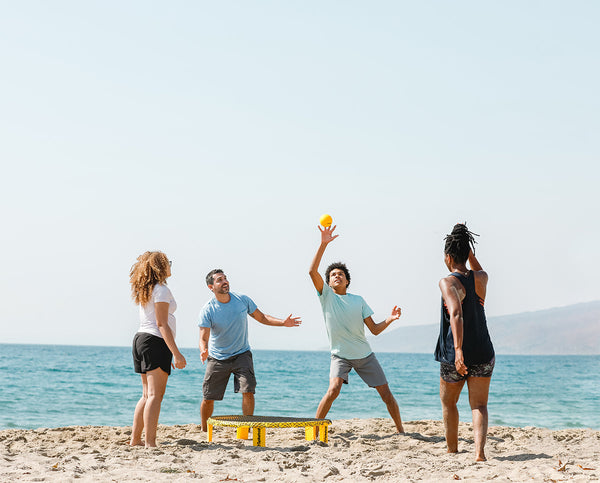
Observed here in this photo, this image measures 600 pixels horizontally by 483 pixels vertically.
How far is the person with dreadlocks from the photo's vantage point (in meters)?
5.83

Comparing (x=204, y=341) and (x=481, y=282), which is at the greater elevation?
(x=481, y=282)

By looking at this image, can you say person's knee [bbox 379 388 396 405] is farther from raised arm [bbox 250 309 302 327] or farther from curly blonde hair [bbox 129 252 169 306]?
curly blonde hair [bbox 129 252 169 306]

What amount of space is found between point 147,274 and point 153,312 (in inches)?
14.2

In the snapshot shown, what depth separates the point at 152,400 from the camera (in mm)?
6480

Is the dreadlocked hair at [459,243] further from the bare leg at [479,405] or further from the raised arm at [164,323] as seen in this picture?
the raised arm at [164,323]

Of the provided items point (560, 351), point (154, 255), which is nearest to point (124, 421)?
point (154, 255)

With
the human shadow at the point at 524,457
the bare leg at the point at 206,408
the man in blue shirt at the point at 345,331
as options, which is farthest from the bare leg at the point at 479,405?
the bare leg at the point at 206,408

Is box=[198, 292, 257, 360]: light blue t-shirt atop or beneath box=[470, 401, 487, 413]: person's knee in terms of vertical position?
atop

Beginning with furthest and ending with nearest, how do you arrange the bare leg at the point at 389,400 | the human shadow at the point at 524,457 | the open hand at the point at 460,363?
1. the bare leg at the point at 389,400
2. the human shadow at the point at 524,457
3. the open hand at the point at 460,363

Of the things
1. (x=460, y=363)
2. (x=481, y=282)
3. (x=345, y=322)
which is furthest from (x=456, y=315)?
(x=345, y=322)

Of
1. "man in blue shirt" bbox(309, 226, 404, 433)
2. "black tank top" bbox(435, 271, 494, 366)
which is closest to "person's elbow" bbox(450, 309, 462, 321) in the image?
"black tank top" bbox(435, 271, 494, 366)

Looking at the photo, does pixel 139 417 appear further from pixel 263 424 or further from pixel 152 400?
pixel 263 424

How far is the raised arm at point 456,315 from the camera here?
566 centimetres

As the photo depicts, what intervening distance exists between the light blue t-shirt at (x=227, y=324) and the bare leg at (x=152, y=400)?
3.72 ft
